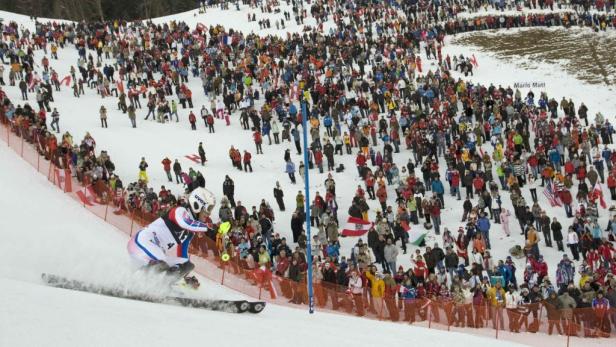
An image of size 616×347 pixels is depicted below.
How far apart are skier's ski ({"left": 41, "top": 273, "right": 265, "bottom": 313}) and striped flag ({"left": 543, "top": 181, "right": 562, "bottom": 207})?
14930mm

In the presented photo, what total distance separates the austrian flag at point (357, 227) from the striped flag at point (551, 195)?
21.8ft

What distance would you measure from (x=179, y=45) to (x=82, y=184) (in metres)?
24.3

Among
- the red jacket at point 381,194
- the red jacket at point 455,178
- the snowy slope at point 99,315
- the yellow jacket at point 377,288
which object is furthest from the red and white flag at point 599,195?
the snowy slope at point 99,315

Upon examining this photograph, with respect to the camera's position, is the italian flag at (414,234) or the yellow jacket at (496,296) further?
the italian flag at (414,234)

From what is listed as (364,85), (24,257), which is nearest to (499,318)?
(24,257)

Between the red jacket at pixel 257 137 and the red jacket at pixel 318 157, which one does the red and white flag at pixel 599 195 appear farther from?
the red jacket at pixel 257 137

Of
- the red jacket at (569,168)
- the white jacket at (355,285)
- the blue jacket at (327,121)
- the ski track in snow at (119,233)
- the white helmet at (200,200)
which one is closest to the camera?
the ski track in snow at (119,233)

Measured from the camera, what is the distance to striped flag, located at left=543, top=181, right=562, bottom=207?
24.2m

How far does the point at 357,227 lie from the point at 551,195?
23.5 feet

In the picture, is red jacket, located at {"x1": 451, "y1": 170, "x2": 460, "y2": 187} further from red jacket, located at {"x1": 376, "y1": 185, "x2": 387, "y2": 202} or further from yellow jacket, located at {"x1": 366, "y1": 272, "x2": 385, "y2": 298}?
yellow jacket, located at {"x1": 366, "y1": 272, "x2": 385, "y2": 298}

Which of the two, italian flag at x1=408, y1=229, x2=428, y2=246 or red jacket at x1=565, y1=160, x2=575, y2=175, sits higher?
red jacket at x1=565, y1=160, x2=575, y2=175

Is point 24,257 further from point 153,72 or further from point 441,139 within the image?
point 153,72

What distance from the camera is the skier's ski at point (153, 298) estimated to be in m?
12.1

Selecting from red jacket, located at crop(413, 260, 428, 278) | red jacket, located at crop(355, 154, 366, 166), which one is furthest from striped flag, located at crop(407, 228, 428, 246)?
red jacket, located at crop(355, 154, 366, 166)
